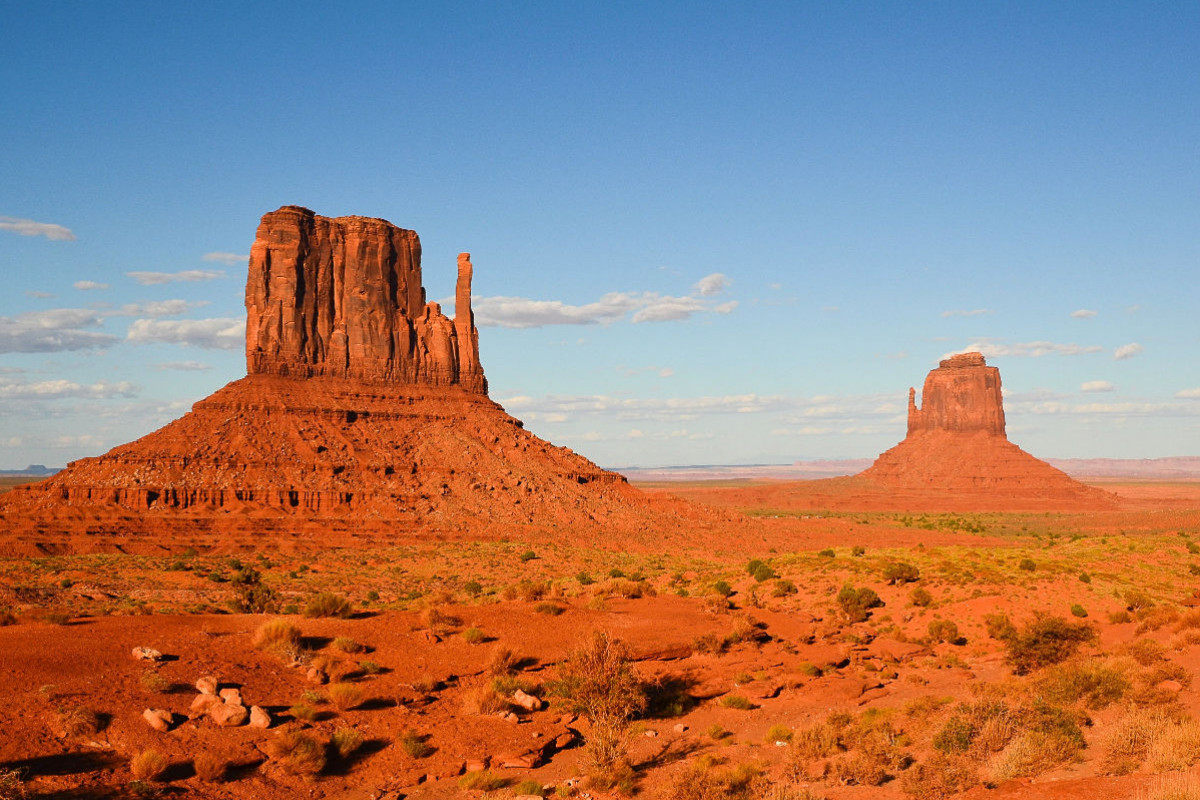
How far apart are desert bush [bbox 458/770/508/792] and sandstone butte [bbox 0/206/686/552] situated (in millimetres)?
45272

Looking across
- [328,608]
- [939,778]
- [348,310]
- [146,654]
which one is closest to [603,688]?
[939,778]

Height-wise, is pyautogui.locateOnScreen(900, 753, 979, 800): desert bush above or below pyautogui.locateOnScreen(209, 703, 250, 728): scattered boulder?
below

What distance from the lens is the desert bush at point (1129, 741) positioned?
14836 mm


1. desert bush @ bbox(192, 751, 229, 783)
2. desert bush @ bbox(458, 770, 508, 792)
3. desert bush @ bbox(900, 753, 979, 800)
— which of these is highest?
desert bush @ bbox(192, 751, 229, 783)

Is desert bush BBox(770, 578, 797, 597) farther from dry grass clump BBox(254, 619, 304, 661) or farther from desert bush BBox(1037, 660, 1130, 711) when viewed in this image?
dry grass clump BBox(254, 619, 304, 661)

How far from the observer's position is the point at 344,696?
18000 millimetres

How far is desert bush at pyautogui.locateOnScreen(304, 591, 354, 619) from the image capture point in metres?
23.7

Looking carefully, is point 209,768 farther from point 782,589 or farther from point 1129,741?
point 782,589

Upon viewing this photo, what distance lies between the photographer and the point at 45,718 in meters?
15.2

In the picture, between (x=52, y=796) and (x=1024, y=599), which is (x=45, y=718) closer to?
(x=52, y=796)

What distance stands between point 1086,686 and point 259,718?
18.2 meters

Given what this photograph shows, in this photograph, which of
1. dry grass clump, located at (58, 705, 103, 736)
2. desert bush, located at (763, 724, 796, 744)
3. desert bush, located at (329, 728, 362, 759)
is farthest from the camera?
desert bush, located at (763, 724, 796, 744)

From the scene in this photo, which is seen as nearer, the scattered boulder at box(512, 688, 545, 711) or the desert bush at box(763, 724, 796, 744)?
the desert bush at box(763, 724, 796, 744)

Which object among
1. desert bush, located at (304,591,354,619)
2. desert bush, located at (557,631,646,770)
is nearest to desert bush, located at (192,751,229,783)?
desert bush, located at (557,631,646,770)
